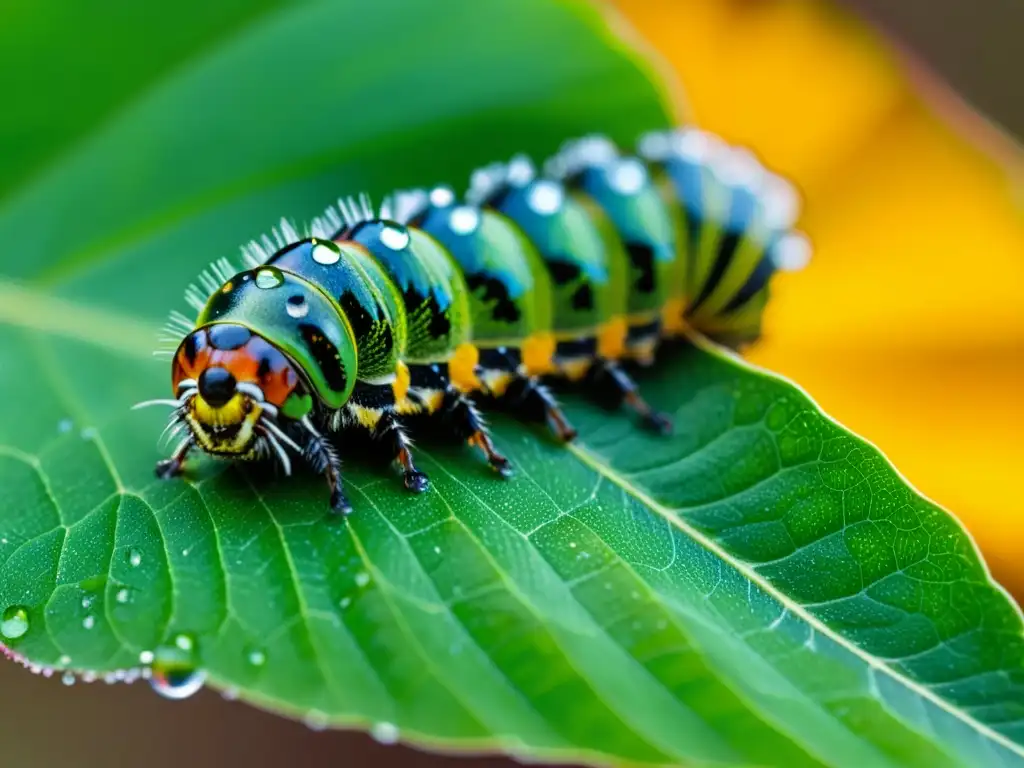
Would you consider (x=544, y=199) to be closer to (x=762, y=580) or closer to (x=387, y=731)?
(x=762, y=580)

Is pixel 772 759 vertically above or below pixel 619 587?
below

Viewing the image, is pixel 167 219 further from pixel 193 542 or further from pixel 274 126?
pixel 193 542

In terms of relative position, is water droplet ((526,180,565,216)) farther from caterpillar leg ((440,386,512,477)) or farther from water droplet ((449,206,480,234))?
caterpillar leg ((440,386,512,477))

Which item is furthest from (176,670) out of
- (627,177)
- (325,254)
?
(627,177)

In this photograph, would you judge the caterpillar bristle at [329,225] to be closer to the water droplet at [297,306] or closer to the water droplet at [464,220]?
the water droplet at [464,220]

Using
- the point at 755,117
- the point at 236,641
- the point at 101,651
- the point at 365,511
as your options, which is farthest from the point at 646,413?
the point at 755,117

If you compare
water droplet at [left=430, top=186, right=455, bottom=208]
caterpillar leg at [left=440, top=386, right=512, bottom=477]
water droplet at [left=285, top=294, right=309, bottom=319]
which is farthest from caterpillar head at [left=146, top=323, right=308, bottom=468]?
water droplet at [left=430, top=186, right=455, bottom=208]

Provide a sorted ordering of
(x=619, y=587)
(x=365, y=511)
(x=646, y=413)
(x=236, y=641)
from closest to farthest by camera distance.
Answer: (x=236, y=641)
(x=619, y=587)
(x=365, y=511)
(x=646, y=413)
